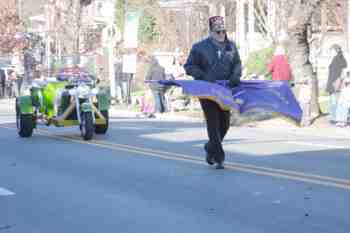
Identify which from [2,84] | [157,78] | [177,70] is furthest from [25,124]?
[2,84]

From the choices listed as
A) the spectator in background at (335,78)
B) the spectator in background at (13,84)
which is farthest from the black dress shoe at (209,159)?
the spectator in background at (13,84)

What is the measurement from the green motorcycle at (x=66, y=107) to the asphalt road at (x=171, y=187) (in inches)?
21.6

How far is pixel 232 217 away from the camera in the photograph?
8523 millimetres

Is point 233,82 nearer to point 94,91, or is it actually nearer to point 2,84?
point 94,91

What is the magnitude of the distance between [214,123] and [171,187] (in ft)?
4.41

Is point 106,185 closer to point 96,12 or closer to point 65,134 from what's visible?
point 65,134

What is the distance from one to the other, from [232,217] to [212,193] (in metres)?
1.38

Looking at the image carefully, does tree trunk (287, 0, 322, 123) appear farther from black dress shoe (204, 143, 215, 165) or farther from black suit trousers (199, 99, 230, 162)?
black suit trousers (199, 99, 230, 162)

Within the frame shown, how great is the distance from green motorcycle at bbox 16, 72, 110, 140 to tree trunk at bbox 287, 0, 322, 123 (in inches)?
288

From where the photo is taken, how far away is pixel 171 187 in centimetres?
1045

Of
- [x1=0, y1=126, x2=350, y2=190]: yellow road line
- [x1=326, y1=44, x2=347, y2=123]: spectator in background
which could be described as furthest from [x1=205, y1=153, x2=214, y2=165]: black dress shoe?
[x1=326, y1=44, x2=347, y2=123]: spectator in background

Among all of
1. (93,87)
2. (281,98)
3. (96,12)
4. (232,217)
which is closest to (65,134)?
(93,87)

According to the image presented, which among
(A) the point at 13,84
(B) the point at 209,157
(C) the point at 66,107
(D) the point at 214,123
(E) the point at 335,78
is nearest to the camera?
(D) the point at 214,123

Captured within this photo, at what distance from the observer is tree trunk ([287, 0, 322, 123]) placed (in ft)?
76.4
